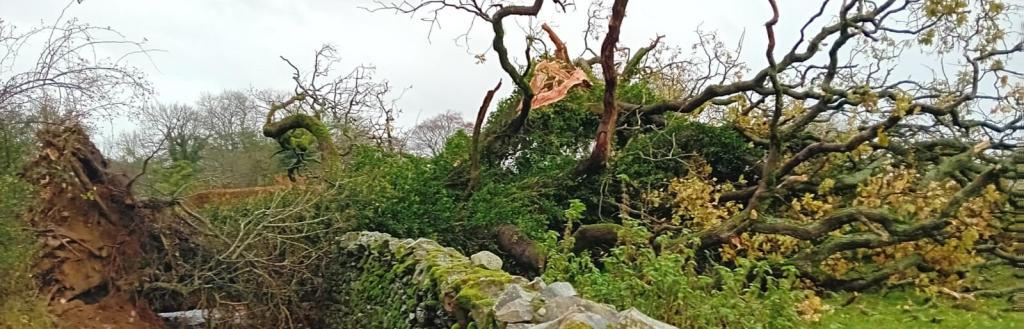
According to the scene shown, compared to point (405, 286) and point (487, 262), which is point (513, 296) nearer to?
point (487, 262)

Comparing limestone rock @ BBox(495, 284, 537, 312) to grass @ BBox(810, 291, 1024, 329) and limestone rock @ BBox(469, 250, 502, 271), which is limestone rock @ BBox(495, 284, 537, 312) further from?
grass @ BBox(810, 291, 1024, 329)

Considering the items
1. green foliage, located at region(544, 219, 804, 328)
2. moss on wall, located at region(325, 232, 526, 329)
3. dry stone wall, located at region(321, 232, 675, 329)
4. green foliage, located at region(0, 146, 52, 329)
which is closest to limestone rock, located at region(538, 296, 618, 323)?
dry stone wall, located at region(321, 232, 675, 329)

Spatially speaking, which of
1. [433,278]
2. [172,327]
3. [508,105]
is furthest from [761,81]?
[172,327]

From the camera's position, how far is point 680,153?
444 inches

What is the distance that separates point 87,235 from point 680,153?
6806 mm

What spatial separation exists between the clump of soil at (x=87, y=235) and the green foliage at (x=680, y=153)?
217 inches

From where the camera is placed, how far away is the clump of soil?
7566 mm

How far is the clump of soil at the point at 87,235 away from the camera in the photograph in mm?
7566

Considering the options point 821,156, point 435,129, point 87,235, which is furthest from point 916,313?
point 435,129

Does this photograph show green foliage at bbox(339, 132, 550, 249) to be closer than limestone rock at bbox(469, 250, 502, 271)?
No

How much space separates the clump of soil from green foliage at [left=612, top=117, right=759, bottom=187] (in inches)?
217

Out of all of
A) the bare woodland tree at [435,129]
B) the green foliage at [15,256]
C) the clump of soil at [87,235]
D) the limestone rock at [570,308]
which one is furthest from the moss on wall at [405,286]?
the bare woodland tree at [435,129]

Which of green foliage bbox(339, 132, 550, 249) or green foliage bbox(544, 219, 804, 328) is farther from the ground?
green foliage bbox(339, 132, 550, 249)

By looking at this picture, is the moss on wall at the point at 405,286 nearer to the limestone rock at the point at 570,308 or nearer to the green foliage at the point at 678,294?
the limestone rock at the point at 570,308
